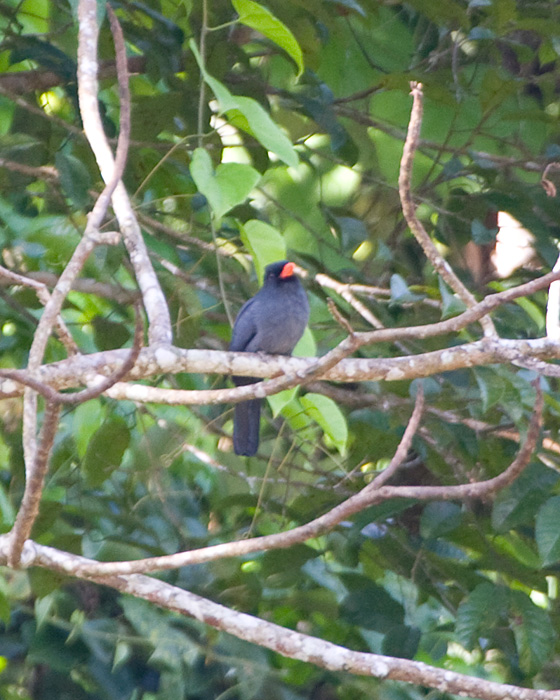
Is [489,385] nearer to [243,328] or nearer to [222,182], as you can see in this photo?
[222,182]

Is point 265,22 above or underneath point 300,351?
above

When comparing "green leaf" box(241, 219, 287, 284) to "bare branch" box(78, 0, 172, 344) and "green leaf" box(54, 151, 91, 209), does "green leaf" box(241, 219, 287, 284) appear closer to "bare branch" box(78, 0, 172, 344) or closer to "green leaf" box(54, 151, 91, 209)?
"bare branch" box(78, 0, 172, 344)

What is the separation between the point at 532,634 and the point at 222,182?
176 cm

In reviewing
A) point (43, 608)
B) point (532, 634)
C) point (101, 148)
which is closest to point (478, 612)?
point (532, 634)

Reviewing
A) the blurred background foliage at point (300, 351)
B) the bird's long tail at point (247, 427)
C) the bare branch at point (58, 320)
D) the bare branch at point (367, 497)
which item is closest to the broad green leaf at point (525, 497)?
the blurred background foliage at point (300, 351)

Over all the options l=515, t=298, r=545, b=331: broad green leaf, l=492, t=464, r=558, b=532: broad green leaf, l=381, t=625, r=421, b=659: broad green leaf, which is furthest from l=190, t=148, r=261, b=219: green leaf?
l=381, t=625, r=421, b=659: broad green leaf

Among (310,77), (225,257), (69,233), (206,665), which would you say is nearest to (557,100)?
(310,77)

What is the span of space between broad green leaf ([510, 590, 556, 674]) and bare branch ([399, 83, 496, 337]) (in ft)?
3.39

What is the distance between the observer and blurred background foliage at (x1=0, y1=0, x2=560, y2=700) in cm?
317

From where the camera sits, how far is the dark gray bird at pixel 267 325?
156 inches

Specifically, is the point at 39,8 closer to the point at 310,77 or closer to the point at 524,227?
the point at 310,77

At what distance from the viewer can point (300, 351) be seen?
314 cm

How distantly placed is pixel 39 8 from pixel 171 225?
3.36ft

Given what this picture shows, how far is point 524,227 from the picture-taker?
3.70 meters
